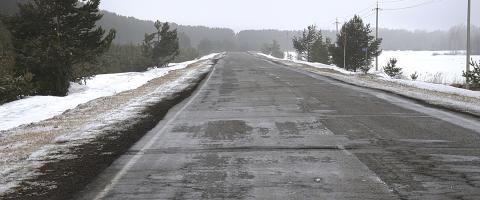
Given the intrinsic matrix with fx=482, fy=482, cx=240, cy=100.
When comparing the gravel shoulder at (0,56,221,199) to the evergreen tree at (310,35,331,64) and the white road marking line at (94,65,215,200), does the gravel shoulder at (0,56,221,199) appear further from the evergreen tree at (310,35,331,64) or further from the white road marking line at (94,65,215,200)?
the evergreen tree at (310,35,331,64)

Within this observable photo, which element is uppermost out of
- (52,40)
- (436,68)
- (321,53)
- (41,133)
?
(52,40)

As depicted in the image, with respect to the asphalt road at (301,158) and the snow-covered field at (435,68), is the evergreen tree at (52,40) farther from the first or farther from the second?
the snow-covered field at (435,68)

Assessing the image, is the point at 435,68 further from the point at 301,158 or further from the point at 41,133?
the point at 301,158

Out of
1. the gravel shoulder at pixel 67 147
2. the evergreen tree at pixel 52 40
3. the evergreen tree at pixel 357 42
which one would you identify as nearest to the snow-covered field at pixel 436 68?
the evergreen tree at pixel 357 42

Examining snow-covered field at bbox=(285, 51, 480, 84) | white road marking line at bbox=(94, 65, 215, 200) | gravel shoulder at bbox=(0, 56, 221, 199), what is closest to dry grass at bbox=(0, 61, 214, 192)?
gravel shoulder at bbox=(0, 56, 221, 199)

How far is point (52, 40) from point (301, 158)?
15.4 meters

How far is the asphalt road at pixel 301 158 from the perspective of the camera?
5230 millimetres

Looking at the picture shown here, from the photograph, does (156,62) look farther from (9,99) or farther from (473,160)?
(473,160)

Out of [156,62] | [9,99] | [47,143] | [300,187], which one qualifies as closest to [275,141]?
[300,187]

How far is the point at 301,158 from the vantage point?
684 centimetres

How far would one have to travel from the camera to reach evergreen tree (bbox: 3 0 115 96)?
19.0 meters

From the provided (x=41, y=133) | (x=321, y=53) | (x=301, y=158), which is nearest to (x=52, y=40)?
(x=41, y=133)

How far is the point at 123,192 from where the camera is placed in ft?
17.3

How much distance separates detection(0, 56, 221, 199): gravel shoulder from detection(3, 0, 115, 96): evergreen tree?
613 centimetres
